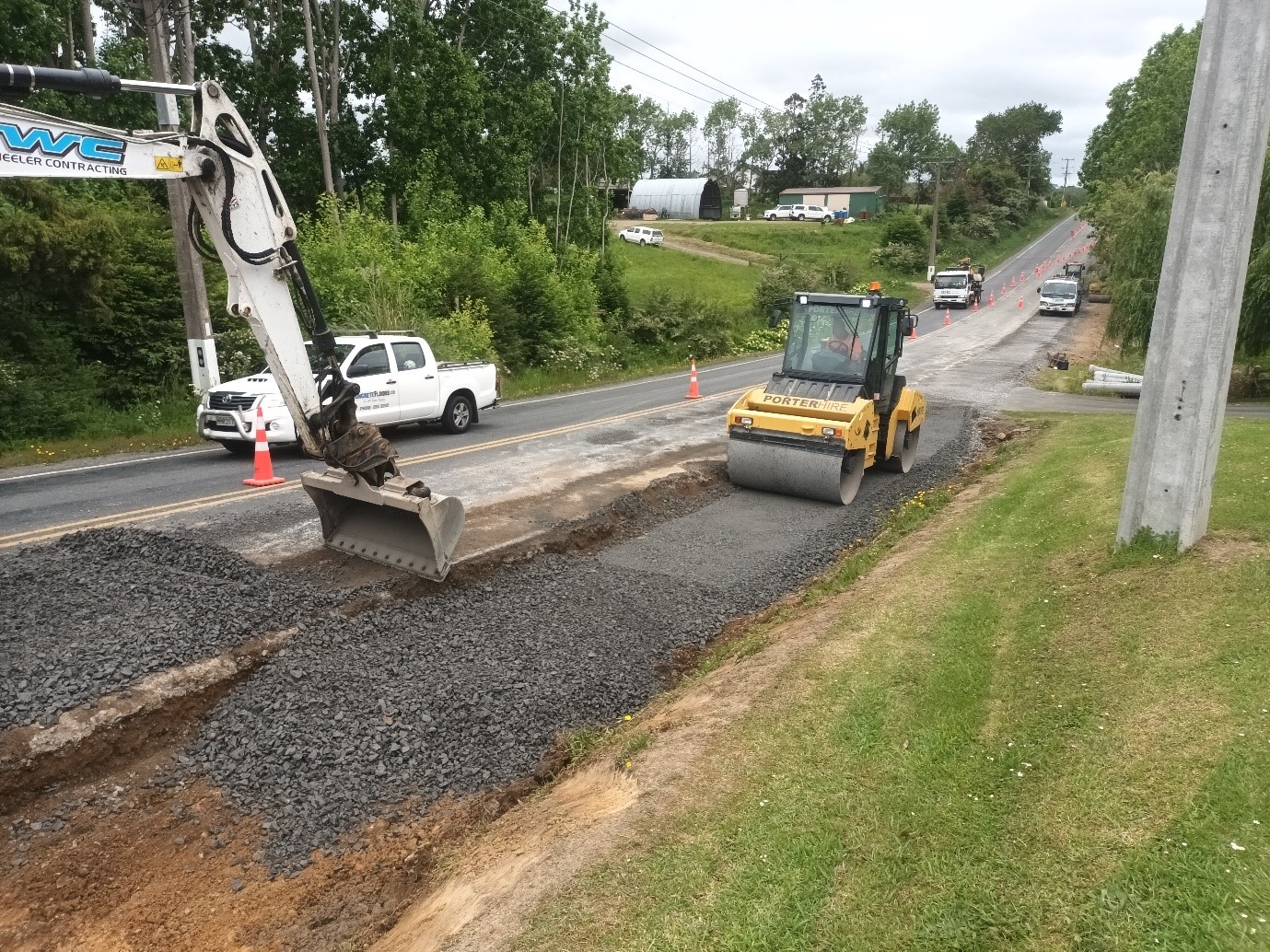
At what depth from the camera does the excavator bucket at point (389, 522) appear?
295 inches

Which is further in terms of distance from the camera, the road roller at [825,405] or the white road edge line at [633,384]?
the white road edge line at [633,384]

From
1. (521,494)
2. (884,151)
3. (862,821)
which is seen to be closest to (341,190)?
(521,494)

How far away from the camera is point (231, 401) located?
42.3ft

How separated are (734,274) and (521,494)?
4189 cm

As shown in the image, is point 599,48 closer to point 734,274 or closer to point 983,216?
point 734,274

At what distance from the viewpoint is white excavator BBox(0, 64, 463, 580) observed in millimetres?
5719

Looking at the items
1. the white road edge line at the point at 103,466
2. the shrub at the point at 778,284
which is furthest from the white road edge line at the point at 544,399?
the shrub at the point at 778,284

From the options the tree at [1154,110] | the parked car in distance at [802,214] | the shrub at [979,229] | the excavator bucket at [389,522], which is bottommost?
the excavator bucket at [389,522]

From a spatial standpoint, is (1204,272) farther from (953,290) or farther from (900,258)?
(900,258)

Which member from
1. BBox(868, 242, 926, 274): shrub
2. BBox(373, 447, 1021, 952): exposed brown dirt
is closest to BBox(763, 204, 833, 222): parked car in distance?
BBox(868, 242, 926, 274): shrub

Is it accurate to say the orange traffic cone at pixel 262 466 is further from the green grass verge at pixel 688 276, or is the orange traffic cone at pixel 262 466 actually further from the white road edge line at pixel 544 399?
the green grass verge at pixel 688 276

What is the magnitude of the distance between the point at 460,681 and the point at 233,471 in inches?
292

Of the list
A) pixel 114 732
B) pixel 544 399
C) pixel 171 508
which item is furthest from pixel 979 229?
pixel 114 732

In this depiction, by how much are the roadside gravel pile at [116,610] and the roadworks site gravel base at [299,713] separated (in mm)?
22
